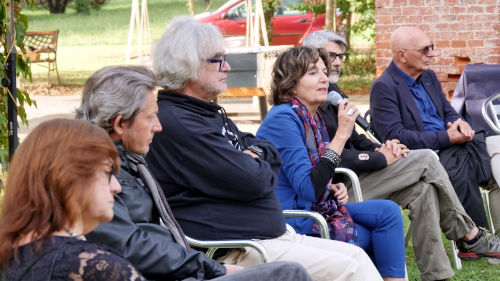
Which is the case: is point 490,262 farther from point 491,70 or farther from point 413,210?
point 491,70

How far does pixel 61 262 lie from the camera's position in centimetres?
206

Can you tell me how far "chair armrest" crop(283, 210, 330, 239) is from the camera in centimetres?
375

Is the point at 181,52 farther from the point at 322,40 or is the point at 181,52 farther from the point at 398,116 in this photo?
the point at 398,116

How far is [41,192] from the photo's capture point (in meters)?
2.02

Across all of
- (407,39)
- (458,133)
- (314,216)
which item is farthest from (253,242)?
(407,39)

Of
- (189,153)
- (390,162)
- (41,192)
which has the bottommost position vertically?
(390,162)

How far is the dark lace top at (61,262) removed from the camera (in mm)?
2057

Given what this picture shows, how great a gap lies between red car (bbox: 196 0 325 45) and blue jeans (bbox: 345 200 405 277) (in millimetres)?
13984

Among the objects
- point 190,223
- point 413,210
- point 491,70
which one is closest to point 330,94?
point 413,210

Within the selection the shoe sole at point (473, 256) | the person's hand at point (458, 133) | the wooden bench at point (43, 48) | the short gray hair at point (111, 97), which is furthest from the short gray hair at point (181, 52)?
the wooden bench at point (43, 48)

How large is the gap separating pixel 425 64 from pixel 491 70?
5.01 ft

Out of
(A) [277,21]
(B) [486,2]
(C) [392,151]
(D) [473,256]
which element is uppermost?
(B) [486,2]

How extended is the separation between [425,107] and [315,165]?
1.64 meters

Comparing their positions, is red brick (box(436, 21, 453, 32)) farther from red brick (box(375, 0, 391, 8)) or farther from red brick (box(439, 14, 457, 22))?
red brick (box(375, 0, 391, 8))
